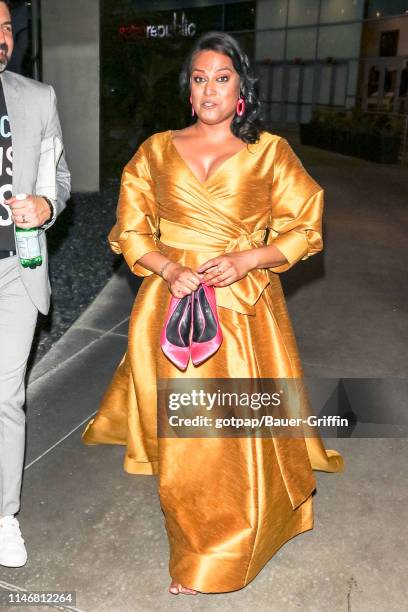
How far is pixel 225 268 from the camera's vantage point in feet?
8.83

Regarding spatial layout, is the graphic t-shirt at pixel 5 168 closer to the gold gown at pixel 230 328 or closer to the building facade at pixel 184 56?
the gold gown at pixel 230 328

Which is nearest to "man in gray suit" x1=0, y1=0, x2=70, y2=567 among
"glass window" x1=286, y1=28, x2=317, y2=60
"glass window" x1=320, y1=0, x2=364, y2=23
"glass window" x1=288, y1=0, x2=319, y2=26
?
"glass window" x1=320, y1=0, x2=364, y2=23

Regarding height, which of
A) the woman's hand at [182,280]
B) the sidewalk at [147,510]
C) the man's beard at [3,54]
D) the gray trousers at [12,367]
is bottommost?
the sidewalk at [147,510]

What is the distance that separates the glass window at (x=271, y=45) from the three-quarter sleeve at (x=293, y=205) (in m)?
29.6

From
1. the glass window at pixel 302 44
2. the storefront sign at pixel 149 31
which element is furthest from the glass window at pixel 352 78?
the storefront sign at pixel 149 31

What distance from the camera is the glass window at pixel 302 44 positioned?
29188mm

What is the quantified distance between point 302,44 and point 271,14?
2.22m

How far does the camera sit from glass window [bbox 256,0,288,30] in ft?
99.3

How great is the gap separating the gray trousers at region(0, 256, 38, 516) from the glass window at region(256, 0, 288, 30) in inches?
1188

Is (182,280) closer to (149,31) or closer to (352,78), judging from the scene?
(149,31)

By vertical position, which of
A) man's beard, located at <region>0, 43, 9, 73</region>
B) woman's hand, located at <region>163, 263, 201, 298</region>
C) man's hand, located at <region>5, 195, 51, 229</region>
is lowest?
woman's hand, located at <region>163, 263, 201, 298</region>

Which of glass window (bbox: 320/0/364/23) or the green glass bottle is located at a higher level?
glass window (bbox: 320/0/364/23)

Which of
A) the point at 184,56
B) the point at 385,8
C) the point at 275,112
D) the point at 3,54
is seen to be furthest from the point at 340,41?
the point at 3,54

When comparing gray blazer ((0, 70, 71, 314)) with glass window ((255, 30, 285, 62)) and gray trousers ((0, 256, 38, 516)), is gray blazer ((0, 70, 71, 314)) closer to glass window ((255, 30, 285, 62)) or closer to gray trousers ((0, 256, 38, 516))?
gray trousers ((0, 256, 38, 516))
